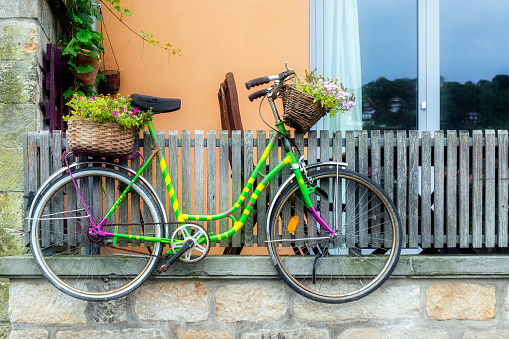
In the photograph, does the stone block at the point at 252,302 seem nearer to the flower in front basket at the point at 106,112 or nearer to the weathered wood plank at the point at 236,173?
the weathered wood plank at the point at 236,173

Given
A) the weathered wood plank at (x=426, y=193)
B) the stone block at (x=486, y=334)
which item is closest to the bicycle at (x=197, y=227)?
the weathered wood plank at (x=426, y=193)

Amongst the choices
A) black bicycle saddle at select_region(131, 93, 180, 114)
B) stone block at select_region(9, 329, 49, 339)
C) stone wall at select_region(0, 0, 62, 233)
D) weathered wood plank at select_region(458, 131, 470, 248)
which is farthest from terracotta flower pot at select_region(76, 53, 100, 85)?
weathered wood plank at select_region(458, 131, 470, 248)

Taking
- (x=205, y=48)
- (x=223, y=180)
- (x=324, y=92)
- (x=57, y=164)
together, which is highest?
(x=205, y=48)

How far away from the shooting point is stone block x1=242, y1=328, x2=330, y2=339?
337cm

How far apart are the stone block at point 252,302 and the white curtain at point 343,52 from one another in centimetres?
223

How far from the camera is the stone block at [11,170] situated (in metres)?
3.68

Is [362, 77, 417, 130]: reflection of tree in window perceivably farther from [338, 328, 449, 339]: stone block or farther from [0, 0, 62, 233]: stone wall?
[0, 0, 62, 233]: stone wall

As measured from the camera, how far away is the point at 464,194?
3482mm

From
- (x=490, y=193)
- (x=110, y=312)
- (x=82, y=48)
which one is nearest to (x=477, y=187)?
(x=490, y=193)

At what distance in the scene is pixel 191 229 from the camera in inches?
131

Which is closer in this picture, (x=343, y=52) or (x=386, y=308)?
(x=386, y=308)

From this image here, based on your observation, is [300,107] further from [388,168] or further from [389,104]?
[389,104]

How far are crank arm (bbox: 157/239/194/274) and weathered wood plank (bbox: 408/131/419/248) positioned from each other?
1.44 m

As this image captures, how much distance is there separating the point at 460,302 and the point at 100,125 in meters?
2.53
